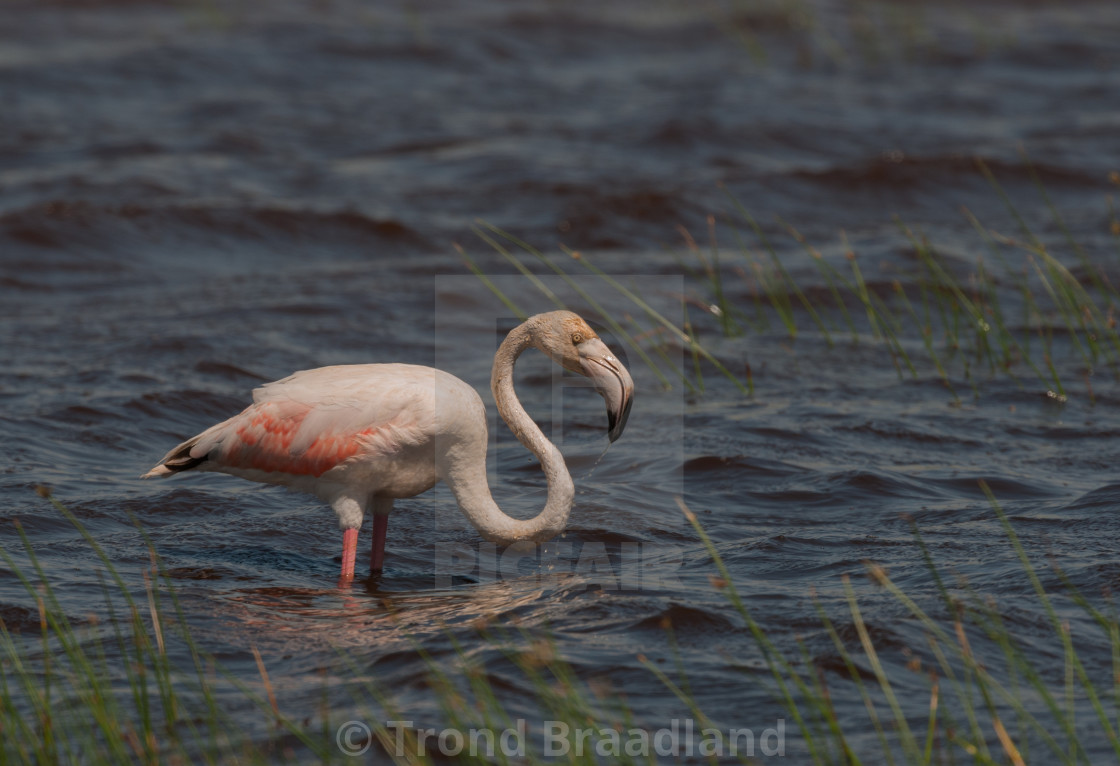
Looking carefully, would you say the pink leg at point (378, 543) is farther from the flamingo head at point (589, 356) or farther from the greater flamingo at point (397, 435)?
the flamingo head at point (589, 356)

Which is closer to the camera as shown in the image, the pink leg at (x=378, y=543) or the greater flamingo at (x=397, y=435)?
the greater flamingo at (x=397, y=435)

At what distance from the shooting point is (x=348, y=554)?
5.19m

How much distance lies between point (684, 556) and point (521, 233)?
20.5ft

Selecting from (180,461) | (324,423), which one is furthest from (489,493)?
(180,461)

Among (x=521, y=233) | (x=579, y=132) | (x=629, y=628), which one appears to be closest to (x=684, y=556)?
(x=629, y=628)

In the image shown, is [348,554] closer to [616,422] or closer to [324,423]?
[324,423]

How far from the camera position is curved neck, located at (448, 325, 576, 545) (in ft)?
16.4

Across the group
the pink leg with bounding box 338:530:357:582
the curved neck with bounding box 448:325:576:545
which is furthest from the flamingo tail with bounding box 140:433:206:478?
the curved neck with bounding box 448:325:576:545

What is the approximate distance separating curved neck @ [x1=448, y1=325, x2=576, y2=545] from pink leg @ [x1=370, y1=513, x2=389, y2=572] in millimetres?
501

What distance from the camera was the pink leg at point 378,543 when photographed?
5469 millimetres

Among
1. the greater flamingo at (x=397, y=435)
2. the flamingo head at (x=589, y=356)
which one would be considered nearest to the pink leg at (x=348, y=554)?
the greater flamingo at (x=397, y=435)

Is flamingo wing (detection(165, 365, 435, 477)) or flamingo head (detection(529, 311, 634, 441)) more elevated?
flamingo head (detection(529, 311, 634, 441))

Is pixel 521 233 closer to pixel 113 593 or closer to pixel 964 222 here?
pixel 964 222

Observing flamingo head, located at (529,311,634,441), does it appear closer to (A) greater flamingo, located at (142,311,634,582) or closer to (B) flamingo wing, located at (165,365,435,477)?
(A) greater flamingo, located at (142,311,634,582)
